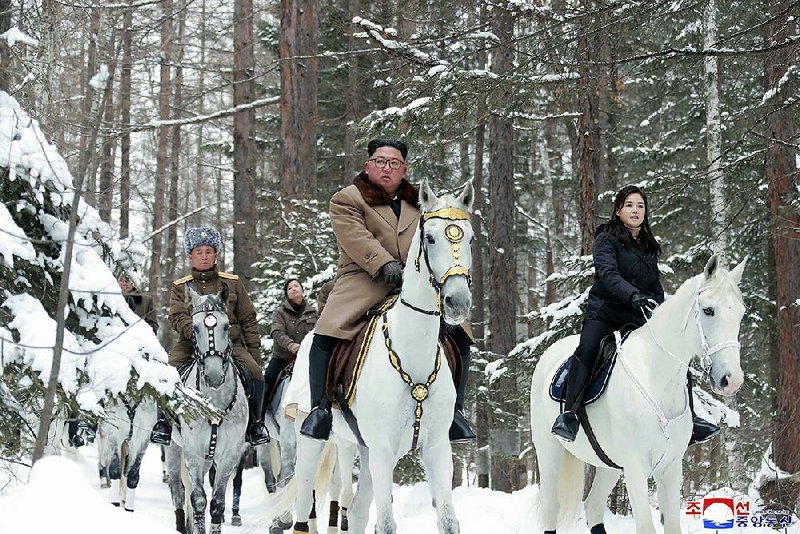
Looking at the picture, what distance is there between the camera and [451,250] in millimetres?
5848

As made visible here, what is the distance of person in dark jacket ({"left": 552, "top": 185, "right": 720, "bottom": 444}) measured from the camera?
25.4ft

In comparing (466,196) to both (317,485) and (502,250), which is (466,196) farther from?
(502,250)

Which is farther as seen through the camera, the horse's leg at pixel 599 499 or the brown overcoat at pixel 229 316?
the brown overcoat at pixel 229 316

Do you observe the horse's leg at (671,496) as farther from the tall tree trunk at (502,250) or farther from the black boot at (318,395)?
the tall tree trunk at (502,250)

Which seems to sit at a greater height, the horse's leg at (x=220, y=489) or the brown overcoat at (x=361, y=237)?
the brown overcoat at (x=361, y=237)

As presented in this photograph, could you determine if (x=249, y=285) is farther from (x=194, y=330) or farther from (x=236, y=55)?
(x=194, y=330)

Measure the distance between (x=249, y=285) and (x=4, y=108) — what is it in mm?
15621

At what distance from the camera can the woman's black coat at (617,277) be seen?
25.3 ft

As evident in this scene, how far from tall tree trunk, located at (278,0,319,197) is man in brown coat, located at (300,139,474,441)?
11.6 m

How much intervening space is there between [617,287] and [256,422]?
467 cm

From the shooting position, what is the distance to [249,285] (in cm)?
2191

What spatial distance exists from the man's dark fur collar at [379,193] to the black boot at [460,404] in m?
1.14

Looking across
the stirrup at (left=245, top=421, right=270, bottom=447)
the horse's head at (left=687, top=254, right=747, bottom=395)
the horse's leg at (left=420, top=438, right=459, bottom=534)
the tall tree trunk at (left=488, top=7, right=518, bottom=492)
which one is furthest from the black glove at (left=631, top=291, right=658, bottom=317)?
the tall tree trunk at (left=488, top=7, right=518, bottom=492)

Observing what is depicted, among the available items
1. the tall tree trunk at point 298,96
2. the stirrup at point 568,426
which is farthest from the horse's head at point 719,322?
the tall tree trunk at point 298,96
